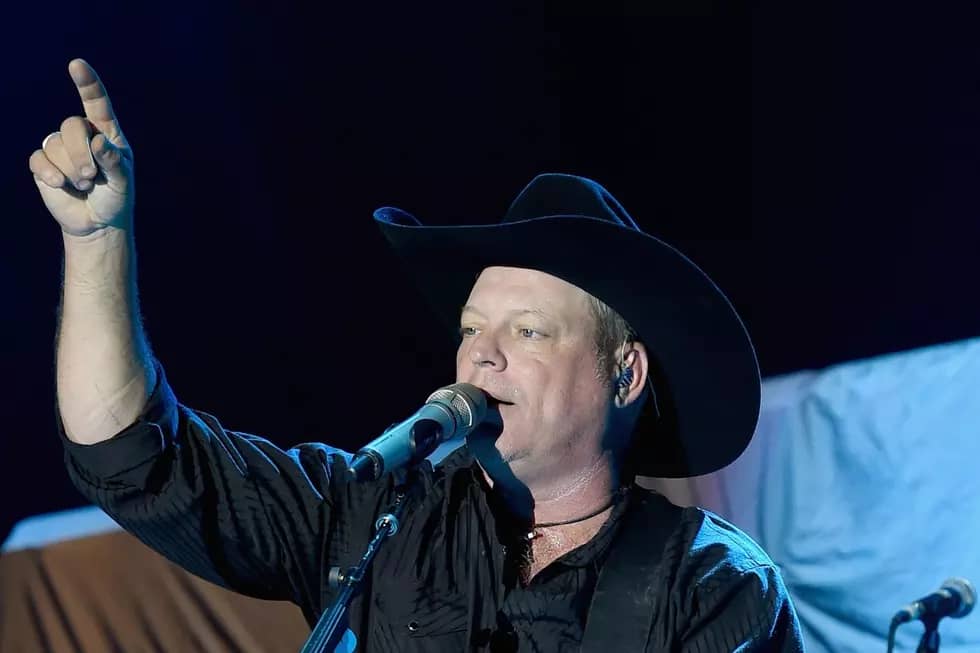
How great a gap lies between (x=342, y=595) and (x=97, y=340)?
587mm

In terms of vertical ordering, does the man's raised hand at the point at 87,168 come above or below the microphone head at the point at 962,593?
above

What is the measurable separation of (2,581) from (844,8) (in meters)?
3.16

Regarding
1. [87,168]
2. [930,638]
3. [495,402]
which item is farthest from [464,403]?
[930,638]

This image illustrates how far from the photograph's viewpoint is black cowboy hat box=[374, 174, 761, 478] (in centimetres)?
201

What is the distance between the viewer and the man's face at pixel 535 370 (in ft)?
6.25

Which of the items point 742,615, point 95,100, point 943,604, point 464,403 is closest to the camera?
point 95,100

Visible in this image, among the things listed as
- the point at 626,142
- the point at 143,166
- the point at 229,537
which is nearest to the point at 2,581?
the point at 143,166

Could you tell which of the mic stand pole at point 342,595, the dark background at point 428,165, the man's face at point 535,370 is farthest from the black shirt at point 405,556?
the dark background at point 428,165

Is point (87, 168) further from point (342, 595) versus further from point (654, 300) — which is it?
point (654, 300)

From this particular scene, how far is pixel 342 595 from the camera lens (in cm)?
141

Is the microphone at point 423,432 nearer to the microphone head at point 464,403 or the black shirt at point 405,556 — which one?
the microphone head at point 464,403

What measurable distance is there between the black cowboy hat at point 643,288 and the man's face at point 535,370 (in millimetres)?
64

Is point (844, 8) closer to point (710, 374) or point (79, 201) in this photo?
point (710, 374)

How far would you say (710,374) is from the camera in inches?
87.8
